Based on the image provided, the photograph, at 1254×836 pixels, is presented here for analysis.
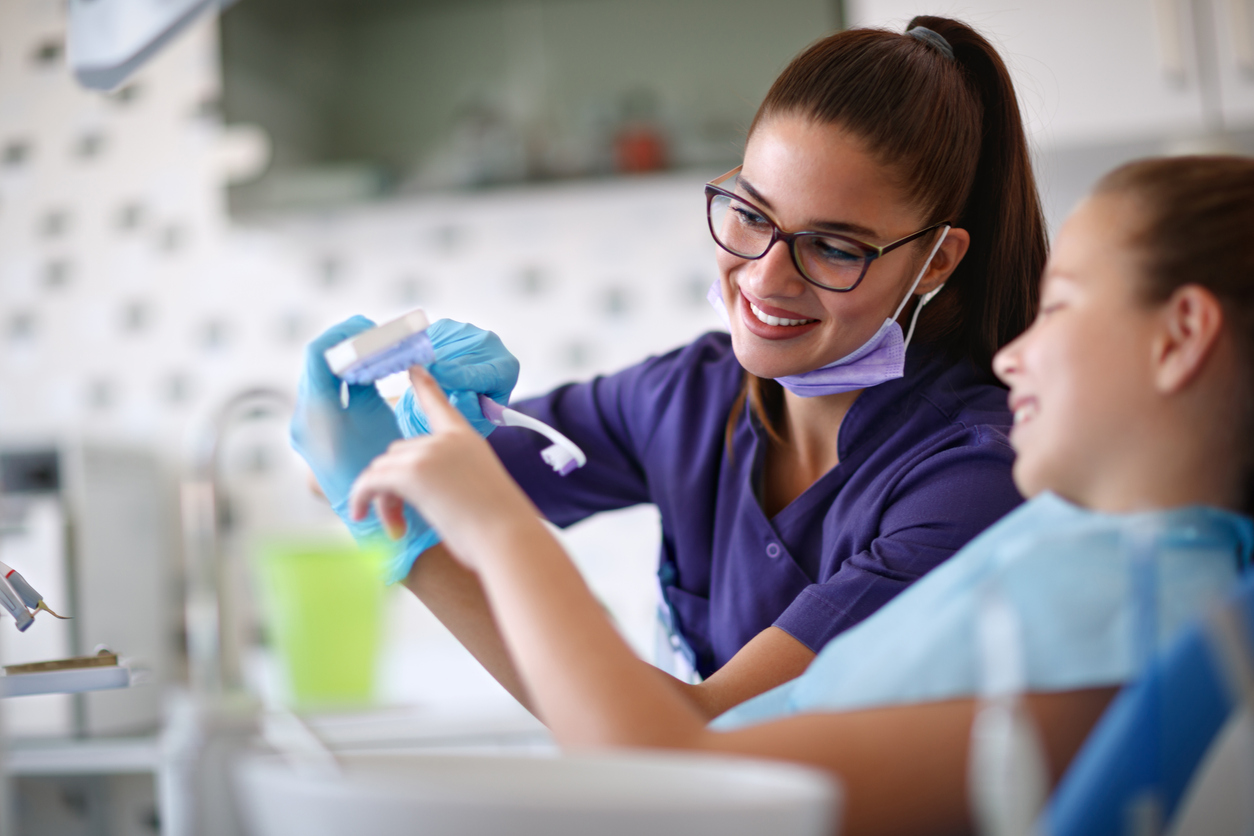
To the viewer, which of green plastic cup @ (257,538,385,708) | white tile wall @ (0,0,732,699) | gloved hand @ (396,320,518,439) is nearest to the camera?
gloved hand @ (396,320,518,439)

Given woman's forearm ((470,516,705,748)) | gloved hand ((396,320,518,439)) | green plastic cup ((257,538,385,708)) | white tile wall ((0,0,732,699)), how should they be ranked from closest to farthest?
1. woman's forearm ((470,516,705,748))
2. gloved hand ((396,320,518,439))
3. green plastic cup ((257,538,385,708))
4. white tile wall ((0,0,732,699))

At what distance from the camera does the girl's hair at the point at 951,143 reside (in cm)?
108

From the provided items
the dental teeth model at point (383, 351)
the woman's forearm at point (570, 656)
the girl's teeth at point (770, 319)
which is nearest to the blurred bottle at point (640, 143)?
the girl's teeth at point (770, 319)

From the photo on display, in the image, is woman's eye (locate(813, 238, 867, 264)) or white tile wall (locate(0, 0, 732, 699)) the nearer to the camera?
woman's eye (locate(813, 238, 867, 264))

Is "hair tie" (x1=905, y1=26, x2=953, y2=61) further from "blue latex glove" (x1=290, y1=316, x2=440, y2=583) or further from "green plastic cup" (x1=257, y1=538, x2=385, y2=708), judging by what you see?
"green plastic cup" (x1=257, y1=538, x2=385, y2=708)

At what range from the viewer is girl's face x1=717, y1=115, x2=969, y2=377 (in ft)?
3.49

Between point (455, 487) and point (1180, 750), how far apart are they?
1.52 ft

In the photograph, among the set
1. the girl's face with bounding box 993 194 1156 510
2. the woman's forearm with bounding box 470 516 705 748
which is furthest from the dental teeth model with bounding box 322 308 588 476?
the girl's face with bounding box 993 194 1156 510

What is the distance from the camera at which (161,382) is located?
305cm

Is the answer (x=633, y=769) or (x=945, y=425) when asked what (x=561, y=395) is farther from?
(x=633, y=769)

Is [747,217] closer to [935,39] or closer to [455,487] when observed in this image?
[935,39]

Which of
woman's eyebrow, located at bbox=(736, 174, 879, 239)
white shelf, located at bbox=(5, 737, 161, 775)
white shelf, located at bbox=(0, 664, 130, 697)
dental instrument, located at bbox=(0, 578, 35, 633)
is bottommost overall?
white shelf, located at bbox=(5, 737, 161, 775)

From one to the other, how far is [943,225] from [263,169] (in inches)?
79.6

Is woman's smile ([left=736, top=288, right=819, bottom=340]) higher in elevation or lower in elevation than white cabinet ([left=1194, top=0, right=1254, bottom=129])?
lower
